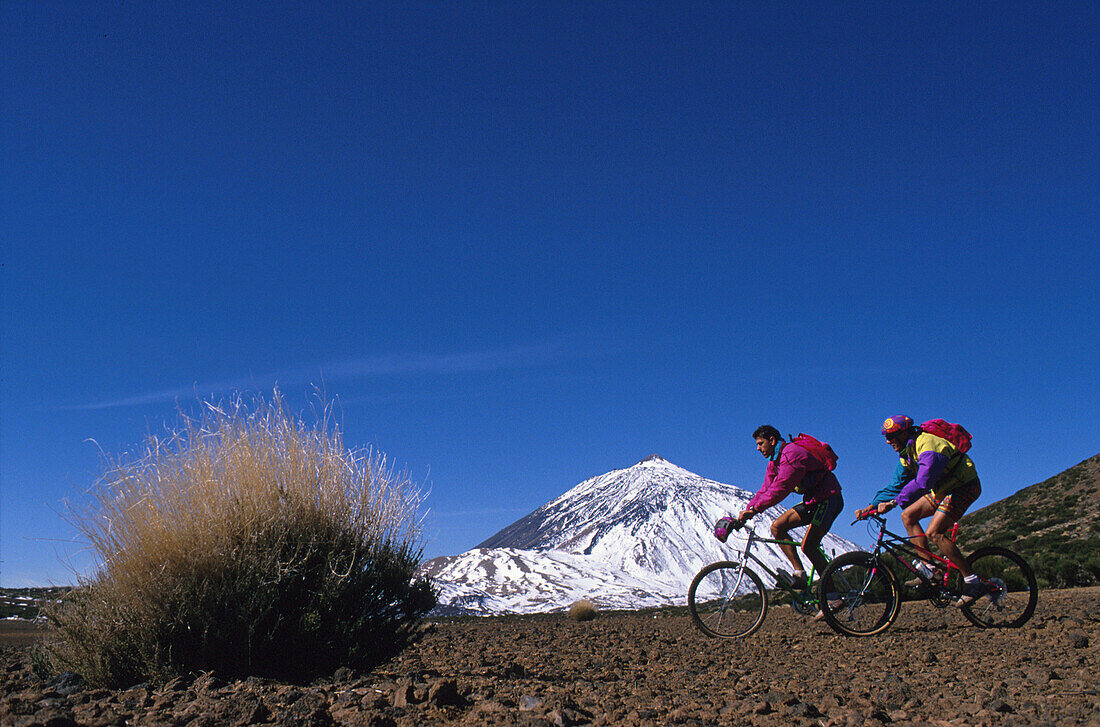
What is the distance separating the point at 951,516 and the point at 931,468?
1.67 feet

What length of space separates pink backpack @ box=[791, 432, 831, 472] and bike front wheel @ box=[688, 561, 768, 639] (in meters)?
1.15

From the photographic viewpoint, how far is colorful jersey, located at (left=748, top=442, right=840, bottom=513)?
580 centimetres

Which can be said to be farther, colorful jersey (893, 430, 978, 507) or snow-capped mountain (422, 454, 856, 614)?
snow-capped mountain (422, 454, 856, 614)

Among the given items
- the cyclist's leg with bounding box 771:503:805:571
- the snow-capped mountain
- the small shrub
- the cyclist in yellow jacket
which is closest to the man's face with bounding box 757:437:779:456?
the cyclist's leg with bounding box 771:503:805:571

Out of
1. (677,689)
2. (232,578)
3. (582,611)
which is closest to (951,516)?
(677,689)

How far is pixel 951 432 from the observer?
5.69m

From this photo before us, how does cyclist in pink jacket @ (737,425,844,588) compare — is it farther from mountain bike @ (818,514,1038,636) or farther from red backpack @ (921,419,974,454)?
red backpack @ (921,419,974,454)

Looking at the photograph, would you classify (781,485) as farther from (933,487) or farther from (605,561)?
(605,561)

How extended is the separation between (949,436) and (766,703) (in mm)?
3208

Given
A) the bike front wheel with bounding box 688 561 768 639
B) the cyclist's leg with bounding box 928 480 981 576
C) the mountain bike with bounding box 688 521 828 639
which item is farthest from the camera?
the bike front wheel with bounding box 688 561 768 639

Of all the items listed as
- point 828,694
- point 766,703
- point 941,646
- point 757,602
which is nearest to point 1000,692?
point 828,694

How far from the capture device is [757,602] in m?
6.46

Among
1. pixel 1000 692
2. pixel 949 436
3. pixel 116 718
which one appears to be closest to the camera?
pixel 116 718

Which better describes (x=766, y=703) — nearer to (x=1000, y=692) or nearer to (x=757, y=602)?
(x=1000, y=692)
